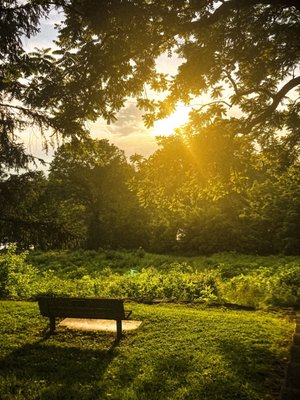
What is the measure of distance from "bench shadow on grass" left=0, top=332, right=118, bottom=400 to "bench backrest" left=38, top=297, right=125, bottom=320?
0.57 meters

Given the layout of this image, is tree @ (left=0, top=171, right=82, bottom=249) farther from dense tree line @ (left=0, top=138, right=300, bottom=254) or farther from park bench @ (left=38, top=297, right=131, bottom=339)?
park bench @ (left=38, top=297, right=131, bottom=339)

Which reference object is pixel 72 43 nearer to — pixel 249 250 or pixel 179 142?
pixel 179 142

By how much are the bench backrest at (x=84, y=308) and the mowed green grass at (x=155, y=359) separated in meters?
0.57

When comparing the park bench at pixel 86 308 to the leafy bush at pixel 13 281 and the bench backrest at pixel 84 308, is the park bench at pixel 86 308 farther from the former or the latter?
the leafy bush at pixel 13 281

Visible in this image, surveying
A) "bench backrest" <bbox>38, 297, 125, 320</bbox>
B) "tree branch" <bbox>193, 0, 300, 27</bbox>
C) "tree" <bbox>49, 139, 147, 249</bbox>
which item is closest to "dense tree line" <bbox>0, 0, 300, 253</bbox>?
"tree branch" <bbox>193, 0, 300, 27</bbox>

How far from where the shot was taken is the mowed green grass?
521cm

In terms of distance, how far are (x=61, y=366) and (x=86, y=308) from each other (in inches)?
66.1

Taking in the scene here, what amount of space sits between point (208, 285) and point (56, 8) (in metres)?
9.96

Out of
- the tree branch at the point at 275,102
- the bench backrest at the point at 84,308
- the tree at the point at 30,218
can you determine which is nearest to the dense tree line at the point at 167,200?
the tree at the point at 30,218

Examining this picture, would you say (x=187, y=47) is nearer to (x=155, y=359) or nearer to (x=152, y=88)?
(x=152, y=88)

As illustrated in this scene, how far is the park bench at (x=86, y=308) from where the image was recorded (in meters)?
7.67

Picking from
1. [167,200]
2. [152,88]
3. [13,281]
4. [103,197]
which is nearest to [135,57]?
[152,88]

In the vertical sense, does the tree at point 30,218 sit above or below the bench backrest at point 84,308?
above

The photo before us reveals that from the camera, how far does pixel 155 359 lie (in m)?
6.43
